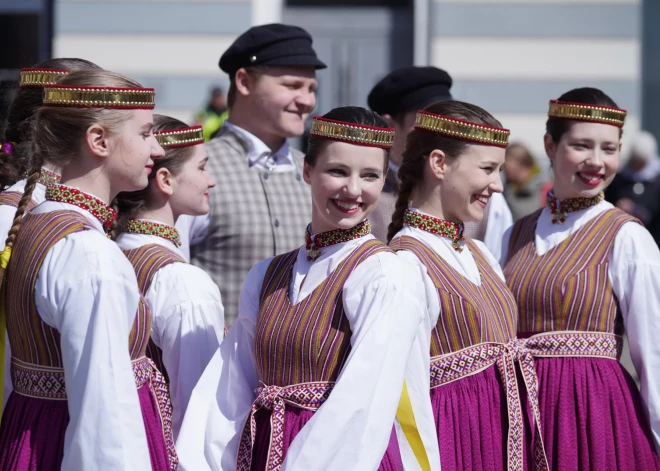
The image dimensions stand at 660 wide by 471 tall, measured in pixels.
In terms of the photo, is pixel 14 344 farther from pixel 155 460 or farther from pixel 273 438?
pixel 273 438

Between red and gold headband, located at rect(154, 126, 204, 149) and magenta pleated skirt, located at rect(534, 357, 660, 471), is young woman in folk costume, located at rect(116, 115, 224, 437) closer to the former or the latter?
red and gold headband, located at rect(154, 126, 204, 149)

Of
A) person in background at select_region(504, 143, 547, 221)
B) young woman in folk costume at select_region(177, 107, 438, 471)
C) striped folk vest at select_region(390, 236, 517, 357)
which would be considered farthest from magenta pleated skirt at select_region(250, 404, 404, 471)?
person in background at select_region(504, 143, 547, 221)

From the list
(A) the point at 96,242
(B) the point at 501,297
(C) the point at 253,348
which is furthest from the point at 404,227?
(A) the point at 96,242

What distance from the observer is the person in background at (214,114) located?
827 centimetres

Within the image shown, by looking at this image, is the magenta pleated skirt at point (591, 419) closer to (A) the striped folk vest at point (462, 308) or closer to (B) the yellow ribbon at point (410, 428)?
(A) the striped folk vest at point (462, 308)

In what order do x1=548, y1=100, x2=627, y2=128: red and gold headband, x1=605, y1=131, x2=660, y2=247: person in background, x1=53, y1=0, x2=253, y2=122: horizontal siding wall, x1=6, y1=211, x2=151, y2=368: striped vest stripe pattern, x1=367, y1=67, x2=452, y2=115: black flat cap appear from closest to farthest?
x1=6, y1=211, x2=151, y2=368: striped vest stripe pattern
x1=548, y1=100, x2=627, y2=128: red and gold headband
x1=367, y1=67, x2=452, y2=115: black flat cap
x1=605, y1=131, x2=660, y2=247: person in background
x1=53, y1=0, x2=253, y2=122: horizontal siding wall

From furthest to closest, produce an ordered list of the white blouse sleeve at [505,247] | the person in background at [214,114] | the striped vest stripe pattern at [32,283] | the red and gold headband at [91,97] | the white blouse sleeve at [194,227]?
the person in background at [214,114] → the white blouse sleeve at [194,227] → the white blouse sleeve at [505,247] → the red and gold headband at [91,97] → the striped vest stripe pattern at [32,283]

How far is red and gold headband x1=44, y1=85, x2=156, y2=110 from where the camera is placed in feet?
8.91

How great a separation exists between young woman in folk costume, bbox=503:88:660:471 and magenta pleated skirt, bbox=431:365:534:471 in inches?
17.4

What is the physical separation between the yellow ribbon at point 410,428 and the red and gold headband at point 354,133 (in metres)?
0.65

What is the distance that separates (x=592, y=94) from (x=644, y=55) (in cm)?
572

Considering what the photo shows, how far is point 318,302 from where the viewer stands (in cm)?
284

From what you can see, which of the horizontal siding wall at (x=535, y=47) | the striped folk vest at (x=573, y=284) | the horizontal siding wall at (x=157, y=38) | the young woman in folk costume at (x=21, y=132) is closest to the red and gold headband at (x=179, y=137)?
the young woman in folk costume at (x=21, y=132)

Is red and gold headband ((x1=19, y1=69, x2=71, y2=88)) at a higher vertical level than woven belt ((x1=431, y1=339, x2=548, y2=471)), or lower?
higher
